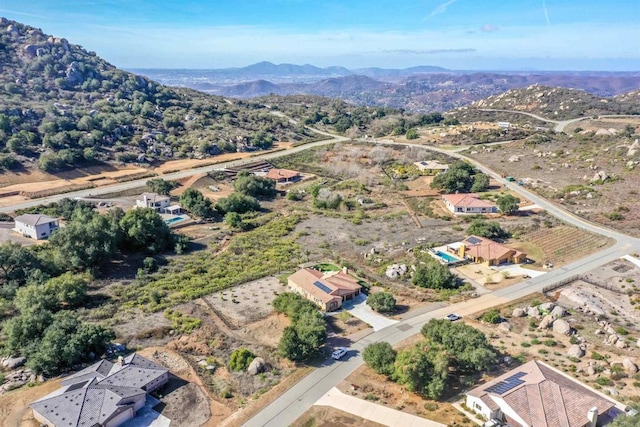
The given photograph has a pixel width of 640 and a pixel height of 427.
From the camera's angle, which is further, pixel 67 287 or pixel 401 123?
pixel 401 123

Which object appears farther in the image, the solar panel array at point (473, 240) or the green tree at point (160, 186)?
the green tree at point (160, 186)

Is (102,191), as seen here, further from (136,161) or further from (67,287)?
(67,287)

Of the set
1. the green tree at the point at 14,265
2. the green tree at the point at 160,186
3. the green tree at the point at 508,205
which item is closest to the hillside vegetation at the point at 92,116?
the green tree at the point at 160,186

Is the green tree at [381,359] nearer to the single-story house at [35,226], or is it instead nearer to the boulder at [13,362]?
the boulder at [13,362]

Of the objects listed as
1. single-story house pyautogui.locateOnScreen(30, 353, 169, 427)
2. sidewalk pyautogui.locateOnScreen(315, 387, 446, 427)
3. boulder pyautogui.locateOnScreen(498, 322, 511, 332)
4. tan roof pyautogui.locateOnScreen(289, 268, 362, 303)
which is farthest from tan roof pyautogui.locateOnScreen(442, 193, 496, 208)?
single-story house pyautogui.locateOnScreen(30, 353, 169, 427)

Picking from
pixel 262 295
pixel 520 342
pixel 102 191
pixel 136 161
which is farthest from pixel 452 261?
pixel 136 161

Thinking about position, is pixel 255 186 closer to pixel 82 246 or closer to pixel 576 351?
pixel 82 246

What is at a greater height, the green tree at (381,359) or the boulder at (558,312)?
the green tree at (381,359)

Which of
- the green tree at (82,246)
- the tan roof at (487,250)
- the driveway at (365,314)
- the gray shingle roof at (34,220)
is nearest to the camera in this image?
the driveway at (365,314)
